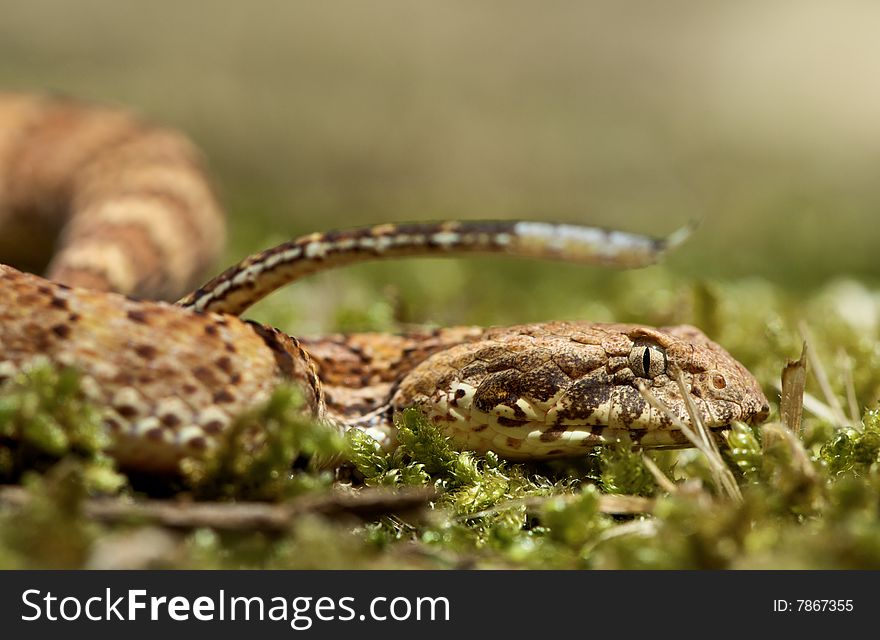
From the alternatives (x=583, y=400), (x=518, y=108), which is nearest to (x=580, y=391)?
(x=583, y=400)

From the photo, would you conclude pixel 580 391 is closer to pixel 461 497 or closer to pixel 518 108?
pixel 461 497

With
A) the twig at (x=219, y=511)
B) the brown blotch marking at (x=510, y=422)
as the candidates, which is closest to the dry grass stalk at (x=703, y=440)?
the brown blotch marking at (x=510, y=422)

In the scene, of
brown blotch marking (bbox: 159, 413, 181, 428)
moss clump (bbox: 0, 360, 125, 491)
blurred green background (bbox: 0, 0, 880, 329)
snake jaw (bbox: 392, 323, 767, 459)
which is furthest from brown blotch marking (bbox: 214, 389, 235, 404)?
blurred green background (bbox: 0, 0, 880, 329)

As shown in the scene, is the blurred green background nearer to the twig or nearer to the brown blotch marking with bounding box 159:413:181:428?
the brown blotch marking with bounding box 159:413:181:428

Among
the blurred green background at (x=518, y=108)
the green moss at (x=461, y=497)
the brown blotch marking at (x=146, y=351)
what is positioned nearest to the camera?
the green moss at (x=461, y=497)

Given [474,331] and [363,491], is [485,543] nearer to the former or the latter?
[363,491]

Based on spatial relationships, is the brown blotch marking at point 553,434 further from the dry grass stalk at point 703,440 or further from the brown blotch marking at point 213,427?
the brown blotch marking at point 213,427

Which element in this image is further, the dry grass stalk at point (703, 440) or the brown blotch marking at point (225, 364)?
the brown blotch marking at point (225, 364)
